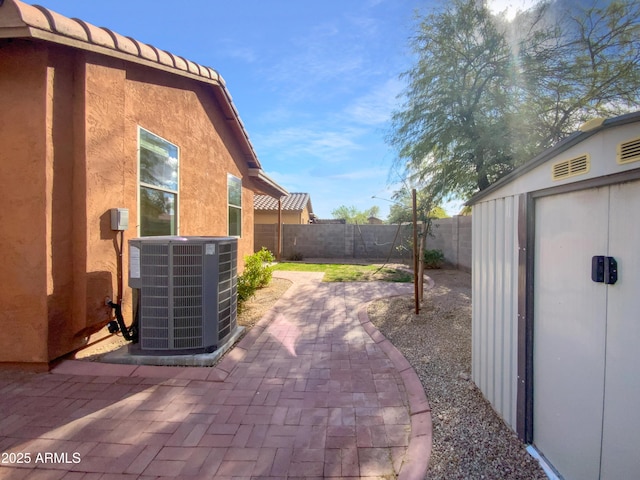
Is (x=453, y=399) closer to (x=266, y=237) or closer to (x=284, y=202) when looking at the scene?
(x=266, y=237)

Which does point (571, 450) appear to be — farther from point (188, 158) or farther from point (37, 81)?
point (188, 158)

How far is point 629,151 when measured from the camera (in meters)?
1.48

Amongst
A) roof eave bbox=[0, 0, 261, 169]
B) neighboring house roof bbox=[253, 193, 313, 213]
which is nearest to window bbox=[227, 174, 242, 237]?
roof eave bbox=[0, 0, 261, 169]

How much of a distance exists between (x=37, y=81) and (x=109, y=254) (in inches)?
79.1

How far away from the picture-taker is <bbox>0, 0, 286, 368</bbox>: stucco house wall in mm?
3289

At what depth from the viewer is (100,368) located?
134 inches

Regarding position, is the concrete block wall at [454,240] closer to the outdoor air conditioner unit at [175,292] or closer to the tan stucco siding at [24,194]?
the outdoor air conditioner unit at [175,292]

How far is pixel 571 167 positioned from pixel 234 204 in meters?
7.67

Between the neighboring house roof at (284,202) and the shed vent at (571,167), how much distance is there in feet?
55.7

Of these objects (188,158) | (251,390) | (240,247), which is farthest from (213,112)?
(251,390)

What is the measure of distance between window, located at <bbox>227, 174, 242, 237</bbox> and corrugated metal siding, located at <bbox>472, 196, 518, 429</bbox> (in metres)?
6.39

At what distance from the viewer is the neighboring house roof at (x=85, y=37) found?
2.87 meters

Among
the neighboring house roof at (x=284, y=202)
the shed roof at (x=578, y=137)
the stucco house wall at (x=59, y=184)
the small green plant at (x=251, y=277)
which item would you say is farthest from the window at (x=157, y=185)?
the neighboring house roof at (x=284, y=202)

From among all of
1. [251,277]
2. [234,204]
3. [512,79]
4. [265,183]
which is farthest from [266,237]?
[512,79]
